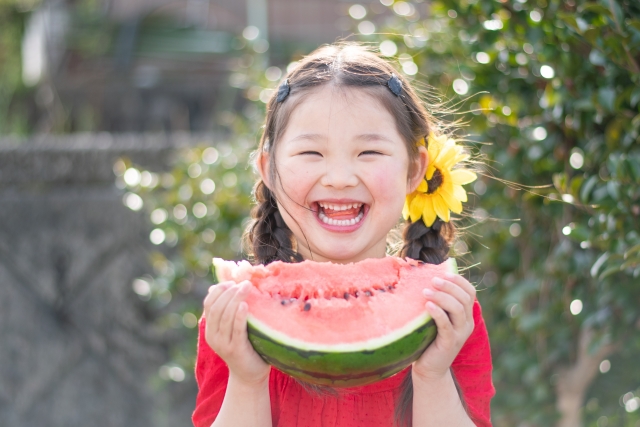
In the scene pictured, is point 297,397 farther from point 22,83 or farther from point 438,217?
point 22,83

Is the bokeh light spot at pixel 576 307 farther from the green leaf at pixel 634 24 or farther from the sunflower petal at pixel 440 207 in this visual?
the green leaf at pixel 634 24

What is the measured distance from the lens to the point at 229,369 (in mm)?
1629

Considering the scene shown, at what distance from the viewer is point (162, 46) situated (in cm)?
677

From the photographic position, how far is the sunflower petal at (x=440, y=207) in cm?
190

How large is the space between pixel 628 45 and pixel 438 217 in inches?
25.5

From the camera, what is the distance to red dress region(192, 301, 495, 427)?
1704 mm

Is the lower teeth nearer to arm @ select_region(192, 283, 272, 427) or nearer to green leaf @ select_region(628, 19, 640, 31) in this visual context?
arm @ select_region(192, 283, 272, 427)

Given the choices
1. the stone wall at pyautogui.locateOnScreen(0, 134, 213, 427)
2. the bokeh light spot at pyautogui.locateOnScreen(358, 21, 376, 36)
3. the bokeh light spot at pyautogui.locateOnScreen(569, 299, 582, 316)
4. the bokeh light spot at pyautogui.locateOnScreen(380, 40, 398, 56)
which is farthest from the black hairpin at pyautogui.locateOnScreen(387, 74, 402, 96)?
the stone wall at pyautogui.locateOnScreen(0, 134, 213, 427)

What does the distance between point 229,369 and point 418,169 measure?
71 cm

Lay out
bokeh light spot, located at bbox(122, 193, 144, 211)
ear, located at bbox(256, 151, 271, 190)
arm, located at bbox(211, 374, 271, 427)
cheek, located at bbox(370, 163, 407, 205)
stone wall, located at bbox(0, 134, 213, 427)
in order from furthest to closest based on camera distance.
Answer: stone wall, located at bbox(0, 134, 213, 427)
bokeh light spot, located at bbox(122, 193, 144, 211)
ear, located at bbox(256, 151, 271, 190)
cheek, located at bbox(370, 163, 407, 205)
arm, located at bbox(211, 374, 271, 427)

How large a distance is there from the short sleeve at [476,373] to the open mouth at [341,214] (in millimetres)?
401

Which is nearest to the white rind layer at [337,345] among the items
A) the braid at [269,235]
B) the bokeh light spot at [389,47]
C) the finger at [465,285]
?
the finger at [465,285]

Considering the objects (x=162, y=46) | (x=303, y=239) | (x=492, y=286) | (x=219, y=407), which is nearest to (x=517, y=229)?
(x=492, y=286)

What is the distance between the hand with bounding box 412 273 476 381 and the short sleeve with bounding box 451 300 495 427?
0.26 metres
